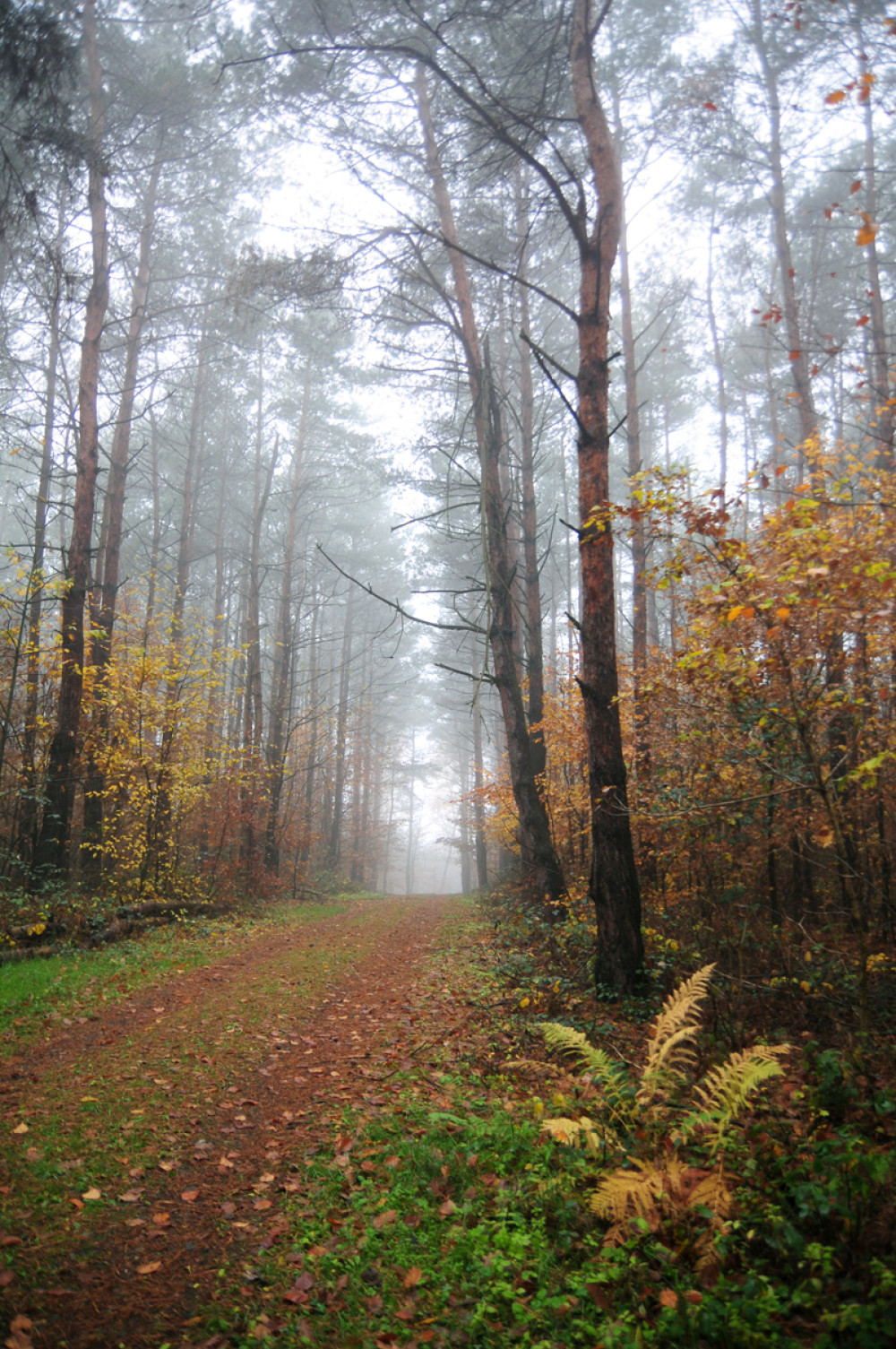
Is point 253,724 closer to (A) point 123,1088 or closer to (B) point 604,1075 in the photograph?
(A) point 123,1088

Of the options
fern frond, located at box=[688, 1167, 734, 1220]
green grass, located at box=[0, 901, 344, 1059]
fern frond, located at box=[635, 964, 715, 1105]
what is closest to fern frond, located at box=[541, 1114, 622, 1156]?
fern frond, located at box=[635, 964, 715, 1105]

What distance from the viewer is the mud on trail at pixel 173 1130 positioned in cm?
280

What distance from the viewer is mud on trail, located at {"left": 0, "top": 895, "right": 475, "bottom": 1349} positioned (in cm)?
280

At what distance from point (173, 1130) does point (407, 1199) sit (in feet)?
5.46

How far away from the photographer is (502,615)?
11023mm

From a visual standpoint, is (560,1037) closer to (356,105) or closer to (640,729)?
(640,729)

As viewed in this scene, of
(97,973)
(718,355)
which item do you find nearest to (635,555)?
(97,973)

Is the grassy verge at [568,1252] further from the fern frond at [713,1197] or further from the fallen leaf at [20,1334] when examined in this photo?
the fallen leaf at [20,1334]

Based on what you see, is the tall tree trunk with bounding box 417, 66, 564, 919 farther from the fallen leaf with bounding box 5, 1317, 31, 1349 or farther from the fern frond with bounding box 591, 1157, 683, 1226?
the fallen leaf with bounding box 5, 1317, 31, 1349

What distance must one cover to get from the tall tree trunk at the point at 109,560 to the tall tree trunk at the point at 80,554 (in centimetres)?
40

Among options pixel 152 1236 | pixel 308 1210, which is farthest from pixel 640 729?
pixel 152 1236

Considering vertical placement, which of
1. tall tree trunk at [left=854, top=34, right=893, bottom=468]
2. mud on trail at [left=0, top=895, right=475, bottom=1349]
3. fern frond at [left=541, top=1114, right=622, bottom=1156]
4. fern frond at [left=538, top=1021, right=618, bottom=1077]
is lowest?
mud on trail at [left=0, top=895, right=475, bottom=1349]

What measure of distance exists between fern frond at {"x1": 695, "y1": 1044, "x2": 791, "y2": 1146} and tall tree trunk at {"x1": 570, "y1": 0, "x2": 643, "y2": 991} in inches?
90.7

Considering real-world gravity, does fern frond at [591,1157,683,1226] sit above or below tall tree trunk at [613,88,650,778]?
below
